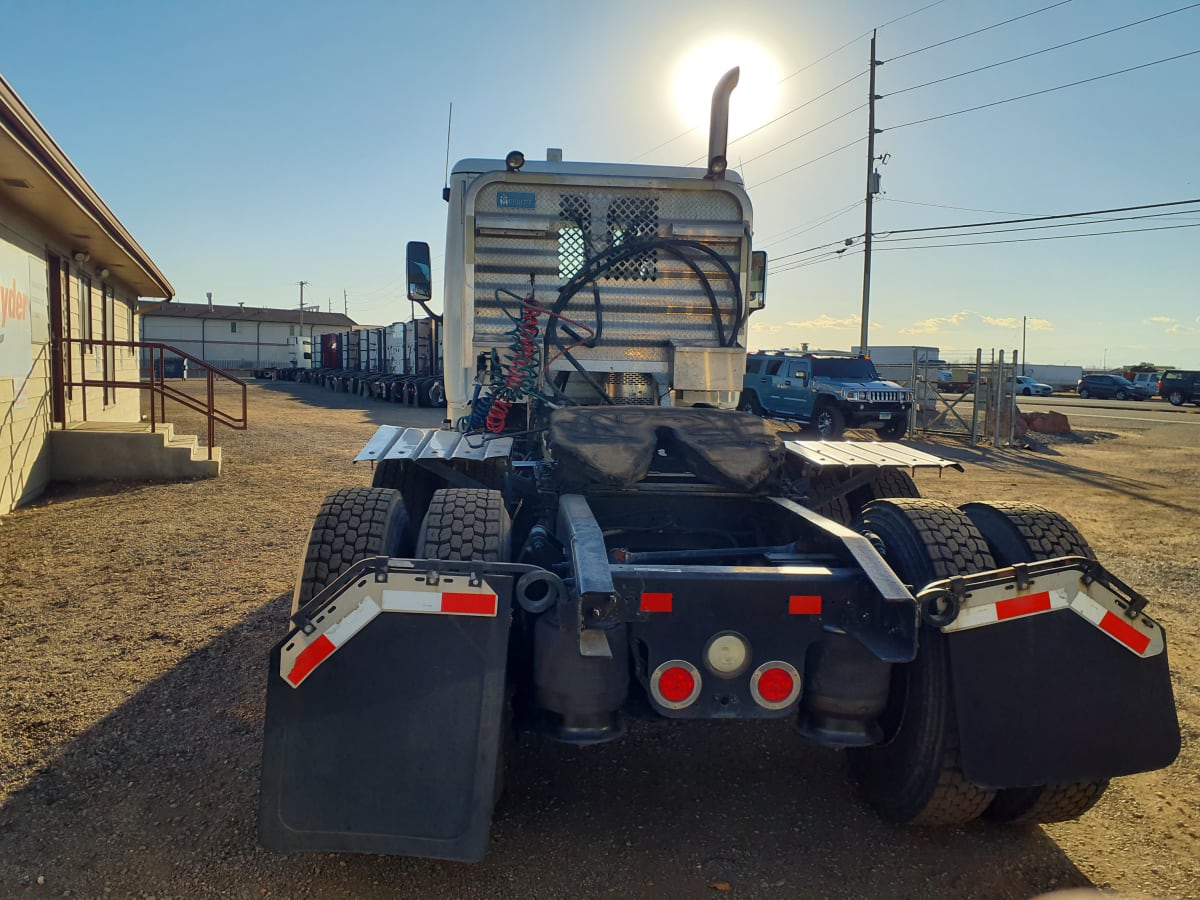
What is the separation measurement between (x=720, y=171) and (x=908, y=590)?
3.41 metres

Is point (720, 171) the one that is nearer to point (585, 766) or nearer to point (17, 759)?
point (585, 766)

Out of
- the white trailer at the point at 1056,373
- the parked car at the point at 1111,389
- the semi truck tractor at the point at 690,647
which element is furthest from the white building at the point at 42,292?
the white trailer at the point at 1056,373

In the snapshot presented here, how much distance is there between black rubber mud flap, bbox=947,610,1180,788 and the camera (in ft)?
8.72

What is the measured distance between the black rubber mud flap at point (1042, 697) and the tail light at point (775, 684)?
1.63ft

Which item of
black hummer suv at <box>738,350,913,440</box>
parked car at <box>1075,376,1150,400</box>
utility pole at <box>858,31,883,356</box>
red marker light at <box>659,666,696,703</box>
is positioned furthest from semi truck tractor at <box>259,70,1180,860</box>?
parked car at <box>1075,376,1150,400</box>

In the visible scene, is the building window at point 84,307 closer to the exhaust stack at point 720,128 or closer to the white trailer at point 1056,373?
the exhaust stack at point 720,128

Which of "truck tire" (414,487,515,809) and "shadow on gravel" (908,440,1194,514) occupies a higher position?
"truck tire" (414,487,515,809)

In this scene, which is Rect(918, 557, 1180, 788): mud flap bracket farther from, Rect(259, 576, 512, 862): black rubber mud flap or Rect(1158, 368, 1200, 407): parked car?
Rect(1158, 368, 1200, 407): parked car

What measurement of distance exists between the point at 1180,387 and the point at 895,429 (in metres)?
25.2

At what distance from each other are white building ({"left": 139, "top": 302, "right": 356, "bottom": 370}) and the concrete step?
52.8m

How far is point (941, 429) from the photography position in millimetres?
20500

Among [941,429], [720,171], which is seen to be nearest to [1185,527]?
[720,171]

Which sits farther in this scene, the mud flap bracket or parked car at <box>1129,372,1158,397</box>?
parked car at <box>1129,372,1158,397</box>

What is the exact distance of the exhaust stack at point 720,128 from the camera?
17.4 feet
